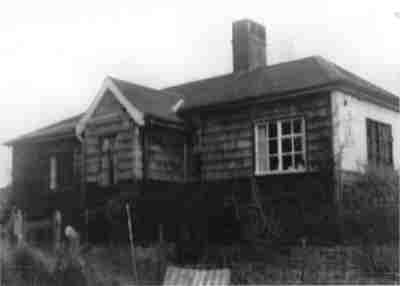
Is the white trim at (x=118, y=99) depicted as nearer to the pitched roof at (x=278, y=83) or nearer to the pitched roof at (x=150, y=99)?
the pitched roof at (x=150, y=99)

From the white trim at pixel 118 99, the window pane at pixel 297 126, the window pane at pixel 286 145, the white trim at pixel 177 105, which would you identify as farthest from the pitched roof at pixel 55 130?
the window pane at pixel 297 126

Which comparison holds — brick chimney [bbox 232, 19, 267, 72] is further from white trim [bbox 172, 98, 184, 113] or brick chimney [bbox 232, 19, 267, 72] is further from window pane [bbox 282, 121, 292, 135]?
window pane [bbox 282, 121, 292, 135]

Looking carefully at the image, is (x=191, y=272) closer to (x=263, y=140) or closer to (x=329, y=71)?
(x=263, y=140)

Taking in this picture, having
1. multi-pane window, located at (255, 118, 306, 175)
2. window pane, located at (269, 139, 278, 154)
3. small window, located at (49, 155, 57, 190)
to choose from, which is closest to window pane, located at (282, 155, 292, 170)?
multi-pane window, located at (255, 118, 306, 175)

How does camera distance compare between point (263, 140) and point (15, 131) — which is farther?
point (15, 131)

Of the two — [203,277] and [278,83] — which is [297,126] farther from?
[203,277]

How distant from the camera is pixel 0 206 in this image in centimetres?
2656

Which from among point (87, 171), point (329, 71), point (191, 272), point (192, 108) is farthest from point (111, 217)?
point (329, 71)

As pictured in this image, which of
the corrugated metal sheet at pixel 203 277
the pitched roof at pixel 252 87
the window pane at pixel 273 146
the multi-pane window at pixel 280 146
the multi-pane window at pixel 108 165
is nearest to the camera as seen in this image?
the corrugated metal sheet at pixel 203 277

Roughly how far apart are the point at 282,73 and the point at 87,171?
25.0 ft

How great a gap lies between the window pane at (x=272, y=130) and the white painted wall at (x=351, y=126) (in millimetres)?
2106

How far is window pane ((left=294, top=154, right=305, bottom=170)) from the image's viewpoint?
57.9 ft

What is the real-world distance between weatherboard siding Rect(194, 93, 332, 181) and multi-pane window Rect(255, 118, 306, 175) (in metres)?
0.21

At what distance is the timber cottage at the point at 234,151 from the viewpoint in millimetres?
17094
